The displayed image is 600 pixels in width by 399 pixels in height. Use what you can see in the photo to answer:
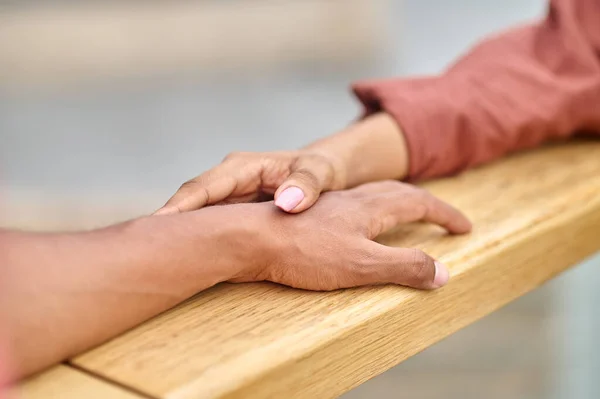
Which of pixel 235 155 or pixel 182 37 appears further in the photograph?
pixel 182 37

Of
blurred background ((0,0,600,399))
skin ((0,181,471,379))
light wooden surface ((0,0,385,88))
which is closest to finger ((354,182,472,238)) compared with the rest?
skin ((0,181,471,379))

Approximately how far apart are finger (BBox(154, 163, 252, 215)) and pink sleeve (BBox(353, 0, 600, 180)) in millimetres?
168

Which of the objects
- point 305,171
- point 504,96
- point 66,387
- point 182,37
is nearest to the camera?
point 66,387

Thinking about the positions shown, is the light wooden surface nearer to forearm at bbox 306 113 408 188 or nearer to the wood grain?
forearm at bbox 306 113 408 188

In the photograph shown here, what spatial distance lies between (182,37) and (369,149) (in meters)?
1.61

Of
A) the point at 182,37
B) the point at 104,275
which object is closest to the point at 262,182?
the point at 104,275

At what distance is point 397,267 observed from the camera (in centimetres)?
40

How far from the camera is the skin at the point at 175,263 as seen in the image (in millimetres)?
319

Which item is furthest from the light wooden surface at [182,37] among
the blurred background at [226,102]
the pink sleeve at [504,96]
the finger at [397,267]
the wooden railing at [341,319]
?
the finger at [397,267]

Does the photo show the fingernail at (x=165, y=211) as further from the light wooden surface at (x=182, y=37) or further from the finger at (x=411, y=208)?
the light wooden surface at (x=182, y=37)

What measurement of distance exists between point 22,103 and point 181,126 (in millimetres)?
458

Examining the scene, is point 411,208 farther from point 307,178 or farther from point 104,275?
point 104,275

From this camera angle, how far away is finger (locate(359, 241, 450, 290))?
1.30ft

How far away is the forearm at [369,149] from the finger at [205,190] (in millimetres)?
85
